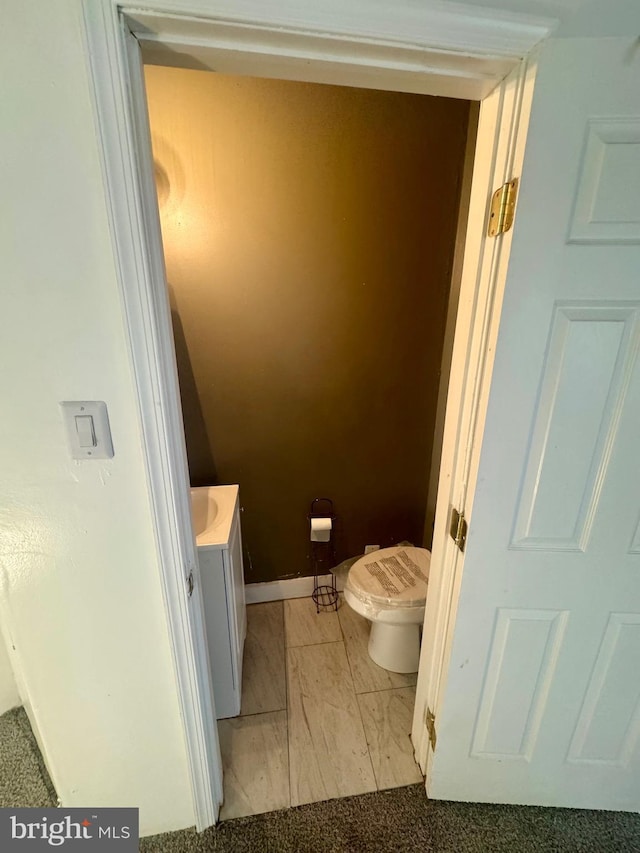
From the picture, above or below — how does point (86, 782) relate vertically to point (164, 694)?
below

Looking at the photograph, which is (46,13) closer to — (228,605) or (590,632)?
(228,605)

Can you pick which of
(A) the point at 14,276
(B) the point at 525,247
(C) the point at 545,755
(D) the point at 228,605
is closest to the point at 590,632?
(C) the point at 545,755

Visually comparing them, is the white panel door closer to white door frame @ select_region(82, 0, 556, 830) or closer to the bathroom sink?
white door frame @ select_region(82, 0, 556, 830)


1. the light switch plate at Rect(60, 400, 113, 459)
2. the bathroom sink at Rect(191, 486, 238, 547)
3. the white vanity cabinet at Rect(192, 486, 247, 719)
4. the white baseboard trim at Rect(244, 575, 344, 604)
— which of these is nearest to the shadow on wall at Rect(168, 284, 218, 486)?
→ the bathroom sink at Rect(191, 486, 238, 547)

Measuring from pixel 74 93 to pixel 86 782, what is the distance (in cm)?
156

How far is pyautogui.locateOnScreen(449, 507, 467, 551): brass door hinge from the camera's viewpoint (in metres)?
0.90

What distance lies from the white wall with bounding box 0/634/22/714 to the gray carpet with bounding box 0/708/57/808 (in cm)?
3

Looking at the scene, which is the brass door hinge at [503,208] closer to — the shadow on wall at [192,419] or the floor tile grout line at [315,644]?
the shadow on wall at [192,419]

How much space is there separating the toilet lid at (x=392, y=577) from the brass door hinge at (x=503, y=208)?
4.23 feet

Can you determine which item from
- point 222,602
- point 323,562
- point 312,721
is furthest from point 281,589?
point 222,602

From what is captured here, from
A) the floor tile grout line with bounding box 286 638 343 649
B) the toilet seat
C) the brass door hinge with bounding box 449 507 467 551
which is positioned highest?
the brass door hinge with bounding box 449 507 467 551

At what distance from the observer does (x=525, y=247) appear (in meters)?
0.70

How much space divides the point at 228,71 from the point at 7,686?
2.00 meters

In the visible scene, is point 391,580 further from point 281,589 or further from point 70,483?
point 70,483
